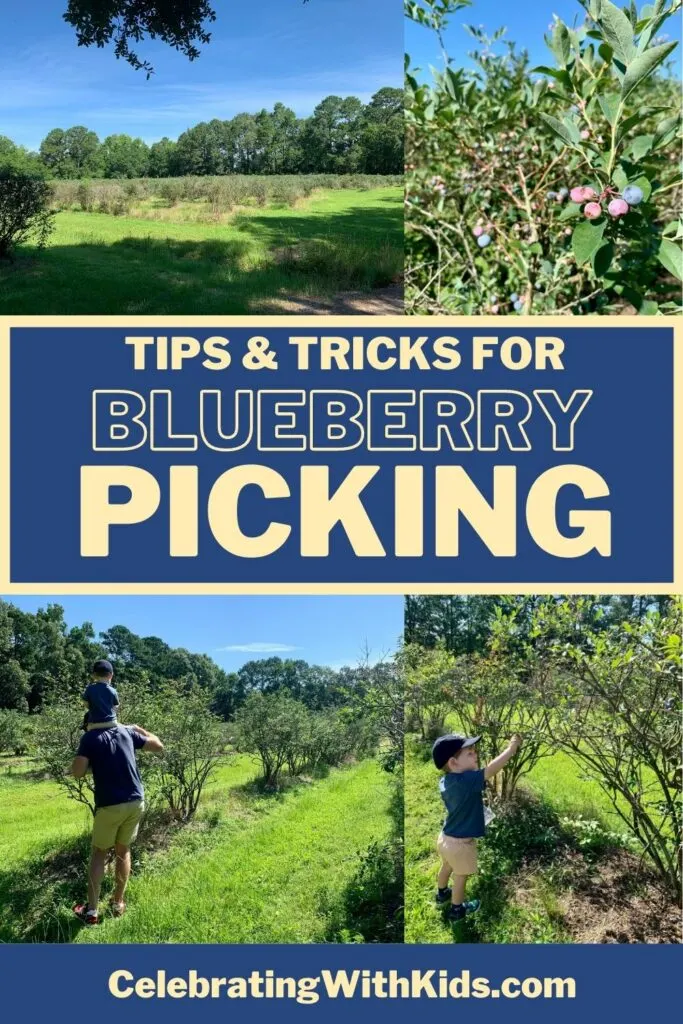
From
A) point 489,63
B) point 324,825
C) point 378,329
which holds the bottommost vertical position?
point 324,825

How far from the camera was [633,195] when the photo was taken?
215 centimetres

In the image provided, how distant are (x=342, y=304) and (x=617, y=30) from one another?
2851 millimetres

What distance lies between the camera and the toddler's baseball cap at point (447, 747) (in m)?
3.09

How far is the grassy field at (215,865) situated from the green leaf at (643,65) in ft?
8.44

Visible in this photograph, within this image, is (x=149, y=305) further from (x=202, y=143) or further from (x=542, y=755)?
(x=542, y=755)

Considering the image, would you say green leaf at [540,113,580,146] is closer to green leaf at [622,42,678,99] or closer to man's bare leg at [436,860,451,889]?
green leaf at [622,42,678,99]

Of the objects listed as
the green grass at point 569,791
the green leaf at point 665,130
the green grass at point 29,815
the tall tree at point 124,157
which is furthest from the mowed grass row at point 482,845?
the tall tree at point 124,157

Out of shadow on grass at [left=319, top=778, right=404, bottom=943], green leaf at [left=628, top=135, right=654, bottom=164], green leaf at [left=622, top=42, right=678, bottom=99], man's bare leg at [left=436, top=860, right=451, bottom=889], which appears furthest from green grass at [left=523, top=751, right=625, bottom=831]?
green leaf at [left=622, top=42, right=678, bottom=99]

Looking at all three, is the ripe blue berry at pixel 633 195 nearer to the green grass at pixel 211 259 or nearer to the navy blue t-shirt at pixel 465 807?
the navy blue t-shirt at pixel 465 807

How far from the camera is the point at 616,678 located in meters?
3.07

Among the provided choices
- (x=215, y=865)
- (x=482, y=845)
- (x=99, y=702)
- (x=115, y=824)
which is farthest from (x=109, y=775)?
(x=482, y=845)

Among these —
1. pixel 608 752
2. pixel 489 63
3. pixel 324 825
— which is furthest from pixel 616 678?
pixel 489 63

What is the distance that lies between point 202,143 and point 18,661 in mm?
3392

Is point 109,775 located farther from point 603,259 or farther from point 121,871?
point 603,259
